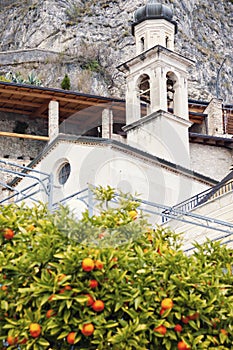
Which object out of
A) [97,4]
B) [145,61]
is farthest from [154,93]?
[97,4]

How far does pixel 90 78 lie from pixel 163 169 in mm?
21400

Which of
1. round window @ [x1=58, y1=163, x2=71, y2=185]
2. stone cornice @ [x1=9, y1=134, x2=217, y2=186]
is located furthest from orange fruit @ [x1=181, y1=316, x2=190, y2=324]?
round window @ [x1=58, y1=163, x2=71, y2=185]

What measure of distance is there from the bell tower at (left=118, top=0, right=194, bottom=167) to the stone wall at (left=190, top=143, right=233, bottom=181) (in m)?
2.03

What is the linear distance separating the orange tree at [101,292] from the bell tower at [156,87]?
17.4 meters

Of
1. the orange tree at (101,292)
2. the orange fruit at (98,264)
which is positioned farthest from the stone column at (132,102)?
the orange fruit at (98,264)

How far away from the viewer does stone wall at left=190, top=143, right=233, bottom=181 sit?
88.8ft

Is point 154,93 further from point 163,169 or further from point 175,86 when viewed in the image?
point 163,169

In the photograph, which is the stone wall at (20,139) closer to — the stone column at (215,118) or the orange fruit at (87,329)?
the stone column at (215,118)

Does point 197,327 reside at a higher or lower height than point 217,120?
lower

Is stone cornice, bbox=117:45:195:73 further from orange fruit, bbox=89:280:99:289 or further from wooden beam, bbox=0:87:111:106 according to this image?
orange fruit, bbox=89:280:99:289

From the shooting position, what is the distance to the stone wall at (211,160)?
2706cm

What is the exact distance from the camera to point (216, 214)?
15.8 m

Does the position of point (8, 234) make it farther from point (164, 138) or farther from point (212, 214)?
point (164, 138)

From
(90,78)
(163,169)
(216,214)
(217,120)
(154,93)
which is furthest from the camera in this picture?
(90,78)
